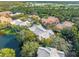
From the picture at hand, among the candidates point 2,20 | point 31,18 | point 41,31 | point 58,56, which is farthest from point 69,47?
point 2,20

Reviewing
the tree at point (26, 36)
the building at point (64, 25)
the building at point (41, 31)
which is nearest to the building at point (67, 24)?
the building at point (64, 25)

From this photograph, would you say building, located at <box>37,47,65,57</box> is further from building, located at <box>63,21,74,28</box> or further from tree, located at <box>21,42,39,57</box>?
building, located at <box>63,21,74,28</box>

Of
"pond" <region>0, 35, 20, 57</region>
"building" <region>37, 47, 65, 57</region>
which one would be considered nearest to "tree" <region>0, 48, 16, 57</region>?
"pond" <region>0, 35, 20, 57</region>

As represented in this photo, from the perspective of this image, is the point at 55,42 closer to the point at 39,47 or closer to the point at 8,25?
the point at 39,47

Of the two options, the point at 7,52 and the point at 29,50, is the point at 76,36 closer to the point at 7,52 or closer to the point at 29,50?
the point at 29,50

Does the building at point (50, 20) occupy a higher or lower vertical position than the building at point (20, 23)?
higher

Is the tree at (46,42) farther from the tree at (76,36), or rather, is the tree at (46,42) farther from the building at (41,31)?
the tree at (76,36)
